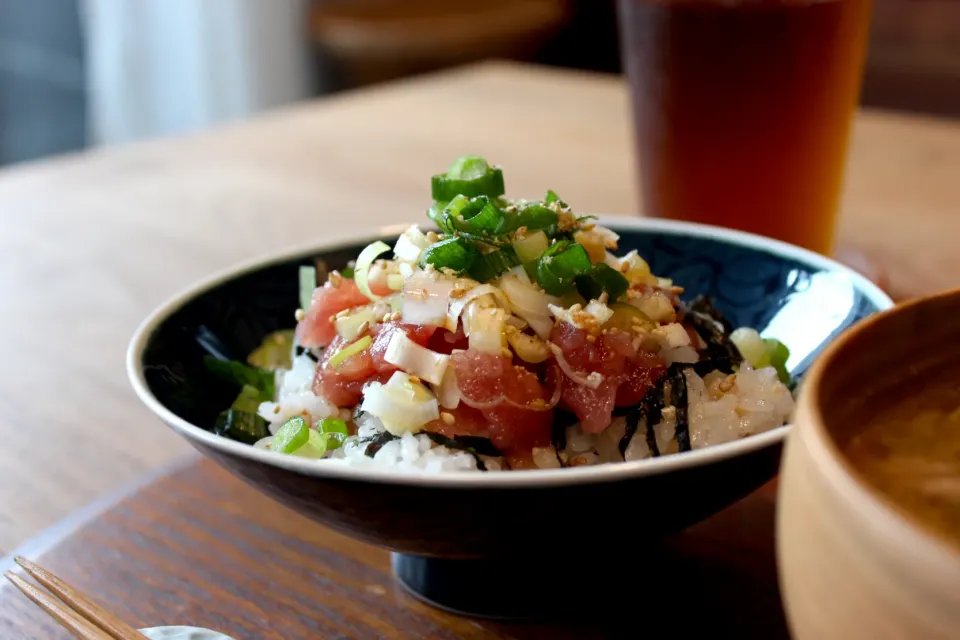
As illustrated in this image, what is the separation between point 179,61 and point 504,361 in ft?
12.6

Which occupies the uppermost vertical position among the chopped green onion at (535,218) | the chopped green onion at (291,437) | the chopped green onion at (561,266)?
the chopped green onion at (535,218)

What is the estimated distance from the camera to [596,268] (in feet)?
2.91

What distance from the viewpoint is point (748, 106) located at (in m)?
1.37

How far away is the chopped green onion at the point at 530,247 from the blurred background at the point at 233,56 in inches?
141

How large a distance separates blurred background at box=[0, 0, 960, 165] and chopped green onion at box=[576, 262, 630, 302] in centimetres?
357

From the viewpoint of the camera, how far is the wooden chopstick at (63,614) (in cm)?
73

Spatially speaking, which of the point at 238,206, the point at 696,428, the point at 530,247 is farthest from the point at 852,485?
the point at 238,206

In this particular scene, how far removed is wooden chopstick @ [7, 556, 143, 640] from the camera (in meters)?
0.73

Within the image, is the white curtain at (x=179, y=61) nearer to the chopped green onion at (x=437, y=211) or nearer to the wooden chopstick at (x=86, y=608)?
the chopped green onion at (x=437, y=211)

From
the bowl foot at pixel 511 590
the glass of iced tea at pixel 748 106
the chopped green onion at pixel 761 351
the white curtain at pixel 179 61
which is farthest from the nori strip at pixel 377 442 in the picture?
the white curtain at pixel 179 61

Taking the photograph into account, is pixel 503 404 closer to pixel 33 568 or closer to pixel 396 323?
A: pixel 396 323

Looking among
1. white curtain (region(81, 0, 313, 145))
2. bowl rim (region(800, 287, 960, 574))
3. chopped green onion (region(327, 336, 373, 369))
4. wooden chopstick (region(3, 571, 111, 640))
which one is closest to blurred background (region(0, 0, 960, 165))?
white curtain (region(81, 0, 313, 145))

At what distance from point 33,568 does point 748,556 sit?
0.60 metres

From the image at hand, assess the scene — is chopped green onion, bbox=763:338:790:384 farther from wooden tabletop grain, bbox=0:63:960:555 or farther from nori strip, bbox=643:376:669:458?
wooden tabletop grain, bbox=0:63:960:555
